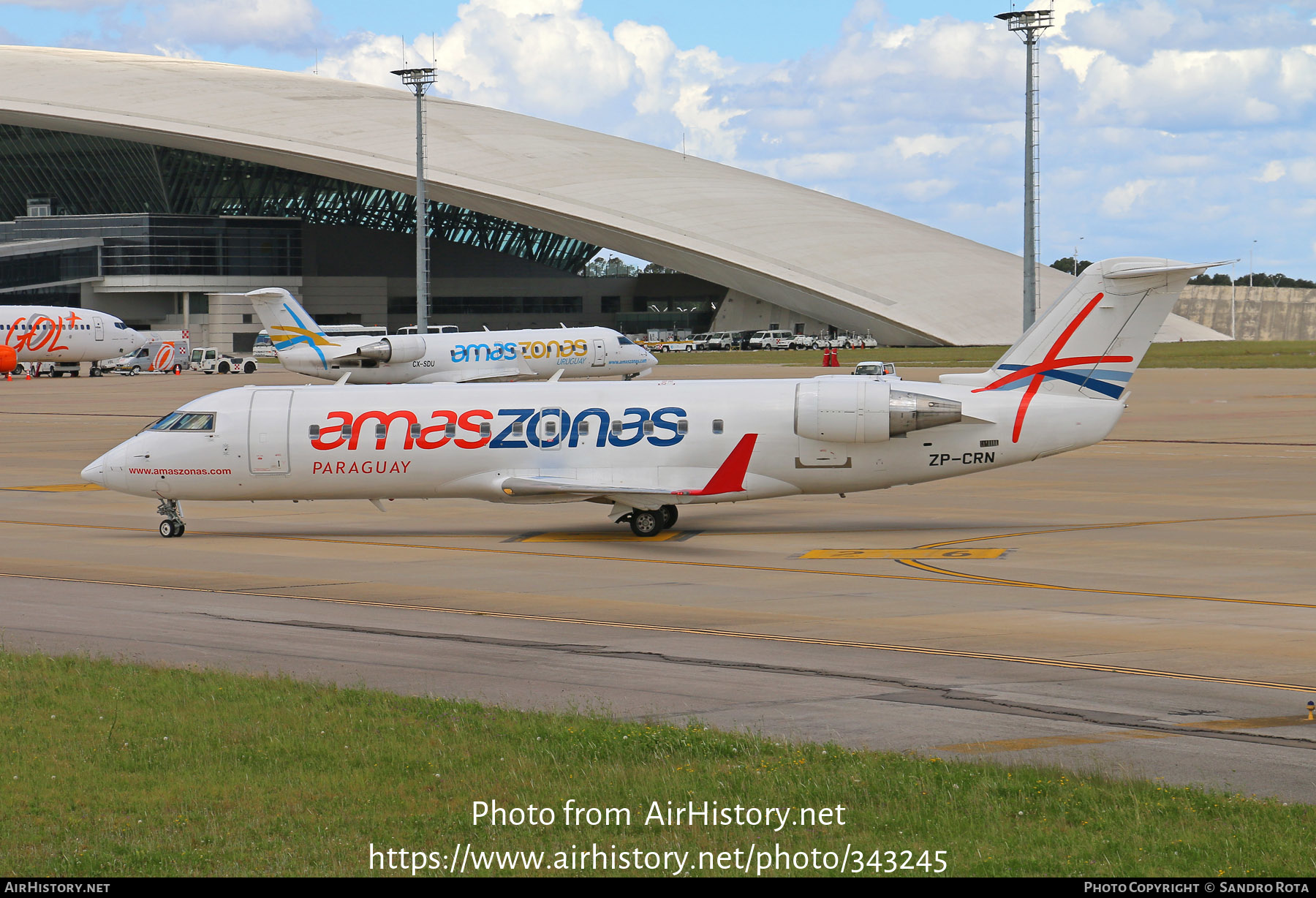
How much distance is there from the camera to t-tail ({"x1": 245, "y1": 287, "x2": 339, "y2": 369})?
7231cm

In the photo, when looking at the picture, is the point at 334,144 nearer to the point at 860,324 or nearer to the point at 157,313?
the point at 157,313

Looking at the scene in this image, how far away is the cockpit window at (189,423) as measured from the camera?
3002cm

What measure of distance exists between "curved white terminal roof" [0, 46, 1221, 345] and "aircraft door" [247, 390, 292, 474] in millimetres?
100606

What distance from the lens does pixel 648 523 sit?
29.0 m

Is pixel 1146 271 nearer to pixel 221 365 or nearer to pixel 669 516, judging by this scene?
pixel 669 516

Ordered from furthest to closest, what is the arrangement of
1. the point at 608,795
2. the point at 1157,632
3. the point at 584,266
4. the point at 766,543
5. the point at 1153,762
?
the point at 584,266
the point at 766,543
the point at 1157,632
the point at 1153,762
the point at 608,795

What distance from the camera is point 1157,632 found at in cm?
1825

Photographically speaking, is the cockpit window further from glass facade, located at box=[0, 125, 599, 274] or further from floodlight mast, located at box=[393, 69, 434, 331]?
glass facade, located at box=[0, 125, 599, 274]

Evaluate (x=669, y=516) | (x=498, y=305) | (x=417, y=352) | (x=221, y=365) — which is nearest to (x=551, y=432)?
(x=669, y=516)

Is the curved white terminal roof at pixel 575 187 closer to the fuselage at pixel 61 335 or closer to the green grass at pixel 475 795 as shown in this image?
the fuselage at pixel 61 335

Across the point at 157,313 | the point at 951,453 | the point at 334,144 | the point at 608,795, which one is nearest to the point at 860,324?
the point at 334,144

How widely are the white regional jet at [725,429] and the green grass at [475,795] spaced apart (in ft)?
49.0

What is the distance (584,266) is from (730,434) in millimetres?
155708
